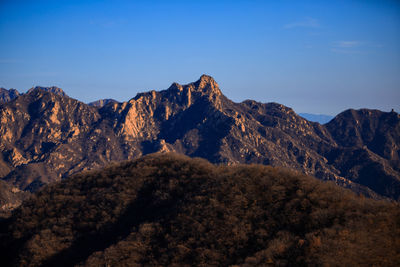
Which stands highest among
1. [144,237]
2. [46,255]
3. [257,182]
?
[257,182]

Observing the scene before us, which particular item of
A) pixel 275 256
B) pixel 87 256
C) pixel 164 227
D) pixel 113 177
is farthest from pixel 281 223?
pixel 113 177

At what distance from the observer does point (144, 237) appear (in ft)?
209

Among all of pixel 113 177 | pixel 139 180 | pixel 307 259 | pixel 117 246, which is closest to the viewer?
pixel 307 259

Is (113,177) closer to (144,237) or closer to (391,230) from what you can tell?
(144,237)

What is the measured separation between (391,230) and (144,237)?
130 feet

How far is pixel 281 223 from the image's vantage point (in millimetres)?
57500

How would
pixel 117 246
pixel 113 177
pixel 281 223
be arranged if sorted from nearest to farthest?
pixel 281 223, pixel 117 246, pixel 113 177

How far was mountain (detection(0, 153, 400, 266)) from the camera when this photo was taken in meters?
50.2

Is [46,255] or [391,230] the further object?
[46,255]

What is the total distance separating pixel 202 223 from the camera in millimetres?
62250

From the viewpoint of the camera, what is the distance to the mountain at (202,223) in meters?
50.2

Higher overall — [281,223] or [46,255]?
[281,223]

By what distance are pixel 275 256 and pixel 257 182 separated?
21.4 m

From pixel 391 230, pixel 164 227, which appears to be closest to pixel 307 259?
pixel 391 230
